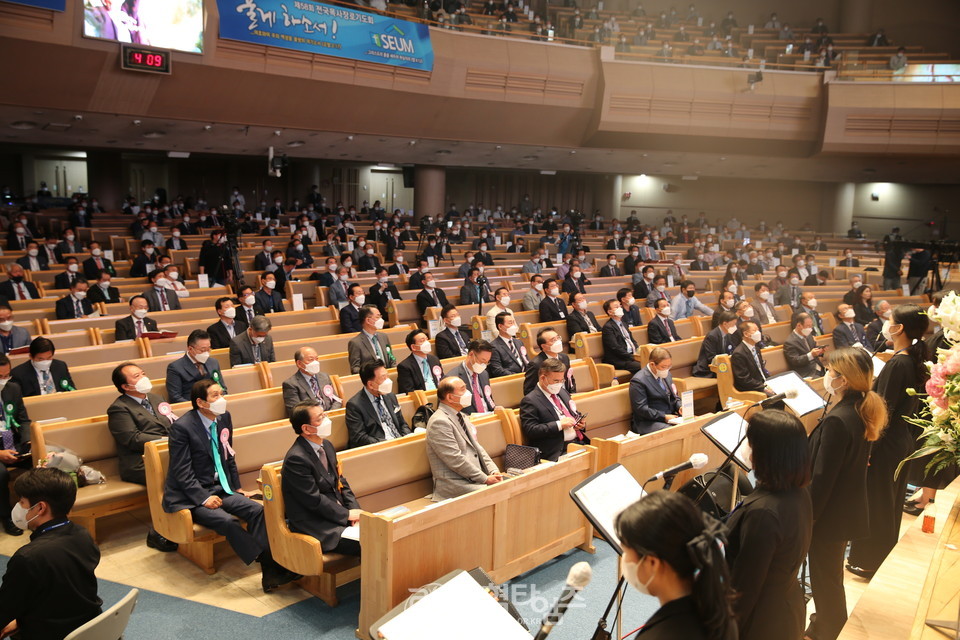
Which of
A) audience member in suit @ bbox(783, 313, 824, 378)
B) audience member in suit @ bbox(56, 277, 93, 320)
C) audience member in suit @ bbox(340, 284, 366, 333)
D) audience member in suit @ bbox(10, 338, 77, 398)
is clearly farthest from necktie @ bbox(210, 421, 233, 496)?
audience member in suit @ bbox(783, 313, 824, 378)

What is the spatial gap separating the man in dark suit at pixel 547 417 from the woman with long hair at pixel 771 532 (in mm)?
2906

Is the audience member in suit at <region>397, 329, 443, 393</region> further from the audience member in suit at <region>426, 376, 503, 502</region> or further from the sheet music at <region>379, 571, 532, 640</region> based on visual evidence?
the sheet music at <region>379, 571, 532, 640</region>

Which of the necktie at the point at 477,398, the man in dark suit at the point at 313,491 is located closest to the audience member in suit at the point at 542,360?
the necktie at the point at 477,398

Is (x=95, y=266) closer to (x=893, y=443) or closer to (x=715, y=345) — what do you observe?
(x=715, y=345)

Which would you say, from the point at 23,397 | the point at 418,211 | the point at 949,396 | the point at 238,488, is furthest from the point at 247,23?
the point at 949,396

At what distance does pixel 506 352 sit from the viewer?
7871 mm

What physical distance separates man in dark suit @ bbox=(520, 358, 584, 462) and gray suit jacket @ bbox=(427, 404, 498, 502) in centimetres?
70

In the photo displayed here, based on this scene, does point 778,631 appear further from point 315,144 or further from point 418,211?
point 418,211

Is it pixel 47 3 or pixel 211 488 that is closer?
pixel 211 488

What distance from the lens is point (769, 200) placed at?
29141mm

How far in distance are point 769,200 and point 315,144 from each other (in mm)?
18517

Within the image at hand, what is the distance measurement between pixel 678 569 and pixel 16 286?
10299 millimetres

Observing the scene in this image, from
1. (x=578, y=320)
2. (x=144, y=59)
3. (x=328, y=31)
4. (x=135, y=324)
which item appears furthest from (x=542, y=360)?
(x=328, y=31)

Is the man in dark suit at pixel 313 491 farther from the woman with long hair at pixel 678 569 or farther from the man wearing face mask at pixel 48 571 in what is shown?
the woman with long hair at pixel 678 569
